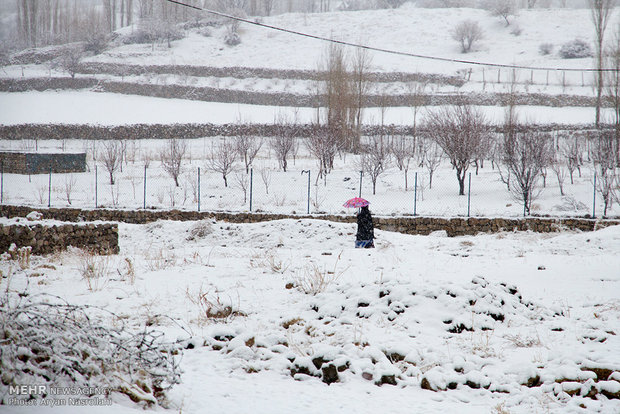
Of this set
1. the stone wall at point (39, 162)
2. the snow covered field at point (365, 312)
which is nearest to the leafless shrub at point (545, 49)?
the snow covered field at point (365, 312)

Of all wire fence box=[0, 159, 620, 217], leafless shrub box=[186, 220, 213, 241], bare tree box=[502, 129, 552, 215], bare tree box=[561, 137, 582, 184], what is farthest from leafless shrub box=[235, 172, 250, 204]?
bare tree box=[561, 137, 582, 184]

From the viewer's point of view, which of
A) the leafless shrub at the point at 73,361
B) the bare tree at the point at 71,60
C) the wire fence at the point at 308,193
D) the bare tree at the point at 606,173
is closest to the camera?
the leafless shrub at the point at 73,361

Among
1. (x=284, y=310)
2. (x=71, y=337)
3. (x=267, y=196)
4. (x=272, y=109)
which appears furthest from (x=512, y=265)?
(x=272, y=109)

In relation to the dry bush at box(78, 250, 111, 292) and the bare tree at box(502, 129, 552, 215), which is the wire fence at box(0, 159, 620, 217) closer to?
the bare tree at box(502, 129, 552, 215)

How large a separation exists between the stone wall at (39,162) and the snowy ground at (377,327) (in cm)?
2255

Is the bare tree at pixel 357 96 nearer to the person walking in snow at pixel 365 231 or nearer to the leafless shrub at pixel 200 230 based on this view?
the leafless shrub at pixel 200 230

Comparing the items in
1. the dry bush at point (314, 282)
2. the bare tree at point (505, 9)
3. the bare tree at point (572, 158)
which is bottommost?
the dry bush at point (314, 282)

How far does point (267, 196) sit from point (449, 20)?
67133 mm

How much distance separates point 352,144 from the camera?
36.3 m

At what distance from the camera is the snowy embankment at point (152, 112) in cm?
4522

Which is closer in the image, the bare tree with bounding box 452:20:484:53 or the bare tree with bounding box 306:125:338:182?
the bare tree with bounding box 306:125:338:182

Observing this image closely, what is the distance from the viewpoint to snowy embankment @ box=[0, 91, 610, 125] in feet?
148

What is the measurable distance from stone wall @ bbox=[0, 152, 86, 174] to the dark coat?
75.0 feet

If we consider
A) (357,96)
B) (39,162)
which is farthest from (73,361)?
(357,96)
